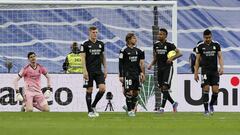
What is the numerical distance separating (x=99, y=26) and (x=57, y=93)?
12.2 ft

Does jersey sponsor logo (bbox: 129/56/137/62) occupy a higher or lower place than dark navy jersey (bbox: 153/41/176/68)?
lower

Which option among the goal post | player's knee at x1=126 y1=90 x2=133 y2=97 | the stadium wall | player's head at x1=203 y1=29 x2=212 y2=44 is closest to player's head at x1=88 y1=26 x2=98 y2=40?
player's knee at x1=126 y1=90 x2=133 y2=97

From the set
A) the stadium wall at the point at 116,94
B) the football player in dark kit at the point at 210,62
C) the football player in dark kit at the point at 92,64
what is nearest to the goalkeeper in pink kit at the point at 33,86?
the stadium wall at the point at 116,94

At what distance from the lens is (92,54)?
1772 cm

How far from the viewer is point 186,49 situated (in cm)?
2841

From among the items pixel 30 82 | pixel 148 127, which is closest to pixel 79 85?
pixel 30 82

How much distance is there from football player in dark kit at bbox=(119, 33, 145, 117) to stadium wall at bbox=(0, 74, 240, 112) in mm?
4514

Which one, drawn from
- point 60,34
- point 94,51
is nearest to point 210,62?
point 94,51

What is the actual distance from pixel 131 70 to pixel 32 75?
374 centimetres

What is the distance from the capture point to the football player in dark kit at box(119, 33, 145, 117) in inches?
719

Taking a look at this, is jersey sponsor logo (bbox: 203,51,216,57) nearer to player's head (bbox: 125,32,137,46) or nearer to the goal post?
player's head (bbox: 125,32,137,46)

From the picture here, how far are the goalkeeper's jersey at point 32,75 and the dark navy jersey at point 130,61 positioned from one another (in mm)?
3287

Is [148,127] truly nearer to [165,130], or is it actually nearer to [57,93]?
[165,130]

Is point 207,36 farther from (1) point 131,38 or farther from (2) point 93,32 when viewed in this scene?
(2) point 93,32
